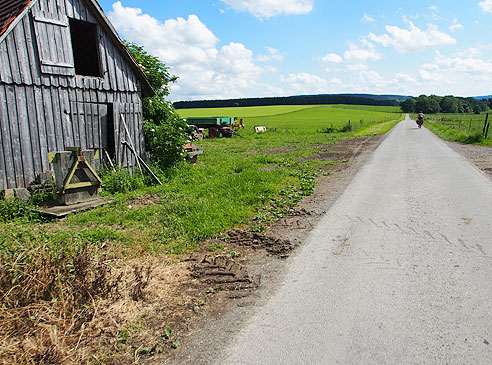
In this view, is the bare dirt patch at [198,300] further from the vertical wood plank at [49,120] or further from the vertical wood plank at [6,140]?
the vertical wood plank at [49,120]

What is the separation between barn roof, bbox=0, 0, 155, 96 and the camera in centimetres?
804

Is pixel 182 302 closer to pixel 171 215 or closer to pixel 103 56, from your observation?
pixel 171 215

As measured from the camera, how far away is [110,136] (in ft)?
36.8

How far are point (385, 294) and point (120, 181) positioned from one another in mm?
7960

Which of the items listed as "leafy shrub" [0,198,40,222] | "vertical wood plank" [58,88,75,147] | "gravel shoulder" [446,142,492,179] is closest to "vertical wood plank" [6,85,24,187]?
"leafy shrub" [0,198,40,222]

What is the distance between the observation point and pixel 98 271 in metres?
3.92

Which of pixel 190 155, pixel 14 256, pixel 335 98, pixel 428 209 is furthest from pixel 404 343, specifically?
pixel 335 98

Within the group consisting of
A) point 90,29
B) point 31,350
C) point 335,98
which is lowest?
point 31,350

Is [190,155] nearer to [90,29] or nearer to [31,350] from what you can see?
[90,29]

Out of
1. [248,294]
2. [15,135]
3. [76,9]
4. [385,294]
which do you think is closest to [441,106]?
[76,9]

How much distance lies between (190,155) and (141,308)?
1041cm

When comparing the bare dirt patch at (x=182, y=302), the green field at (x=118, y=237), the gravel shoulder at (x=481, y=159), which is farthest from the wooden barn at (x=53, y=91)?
the gravel shoulder at (x=481, y=159)

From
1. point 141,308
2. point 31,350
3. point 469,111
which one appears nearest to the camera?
point 31,350

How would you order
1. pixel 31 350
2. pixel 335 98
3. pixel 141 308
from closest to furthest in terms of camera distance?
pixel 31 350 → pixel 141 308 → pixel 335 98
